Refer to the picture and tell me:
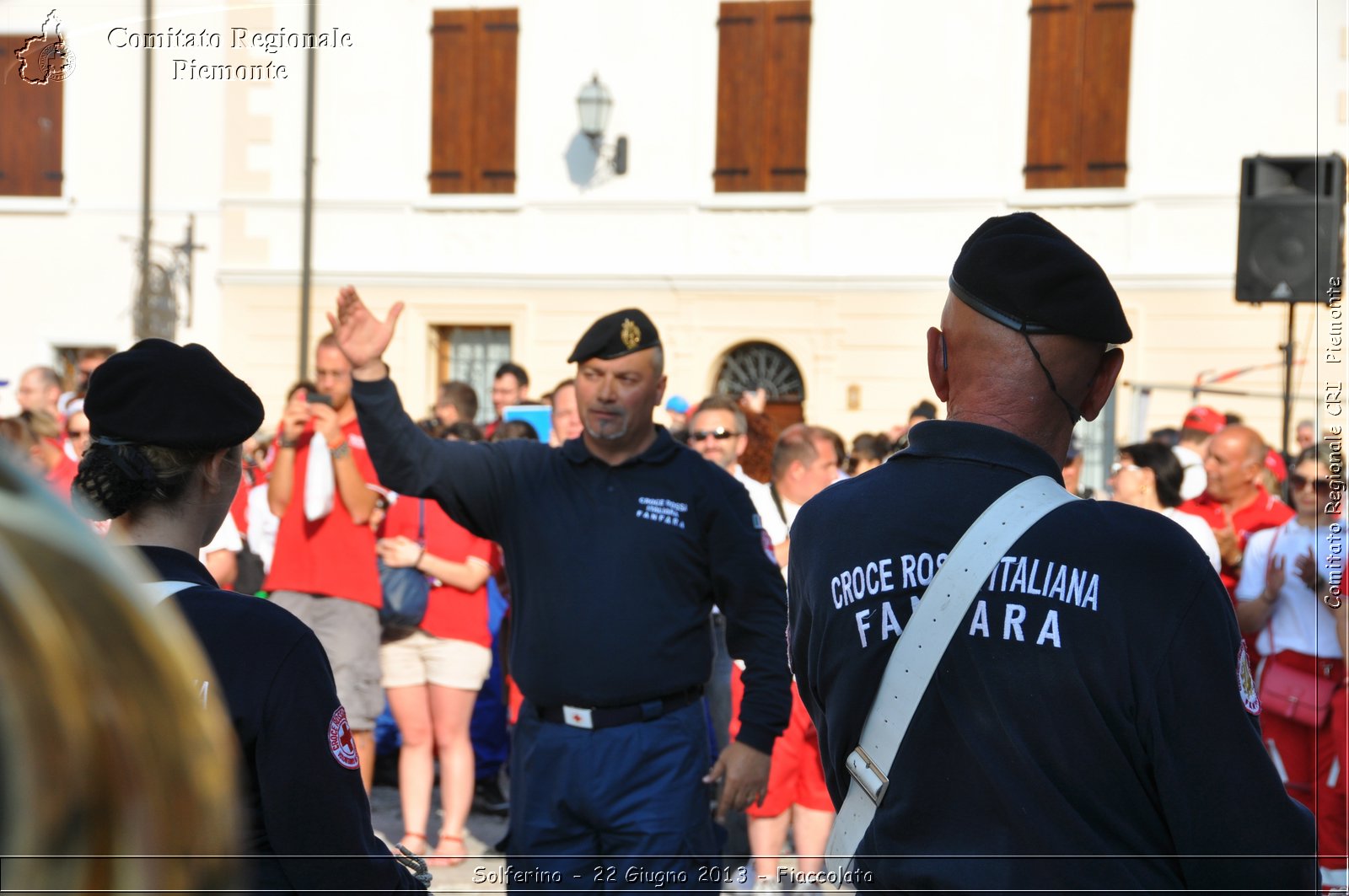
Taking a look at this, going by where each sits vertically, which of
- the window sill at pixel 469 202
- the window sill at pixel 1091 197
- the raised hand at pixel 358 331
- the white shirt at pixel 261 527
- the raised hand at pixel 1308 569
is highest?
the window sill at pixel 469 202

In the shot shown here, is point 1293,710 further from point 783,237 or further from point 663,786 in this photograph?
point 783,237

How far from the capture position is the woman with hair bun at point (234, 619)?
6.26 ft

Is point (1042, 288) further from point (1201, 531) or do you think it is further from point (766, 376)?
point (766, 376)

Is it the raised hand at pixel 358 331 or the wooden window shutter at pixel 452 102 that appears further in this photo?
the wooden window shutter at pixel 452 102

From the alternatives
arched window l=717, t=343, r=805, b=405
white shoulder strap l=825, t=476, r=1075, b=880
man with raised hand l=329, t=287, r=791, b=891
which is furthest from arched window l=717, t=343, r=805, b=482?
white shoulder strap l=825, t=476, r=1075, b=880

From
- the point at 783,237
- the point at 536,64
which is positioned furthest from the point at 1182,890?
the point at 783,237

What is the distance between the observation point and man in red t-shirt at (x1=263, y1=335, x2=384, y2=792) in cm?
558

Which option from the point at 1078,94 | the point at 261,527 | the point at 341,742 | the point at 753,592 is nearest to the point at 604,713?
the point at 753,592

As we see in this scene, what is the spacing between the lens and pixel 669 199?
12.3 m

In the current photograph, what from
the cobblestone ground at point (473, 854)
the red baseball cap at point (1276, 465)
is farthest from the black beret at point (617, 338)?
the red baseball cap at point (1276, 465)

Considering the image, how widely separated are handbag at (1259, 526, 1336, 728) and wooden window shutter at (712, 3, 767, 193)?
4.21 metres

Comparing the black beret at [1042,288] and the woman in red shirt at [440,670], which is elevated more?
the black beret at [1042,288]

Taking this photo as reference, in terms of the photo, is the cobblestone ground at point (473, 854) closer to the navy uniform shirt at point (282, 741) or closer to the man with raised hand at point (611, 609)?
the man with raised hand at point (611, 609)

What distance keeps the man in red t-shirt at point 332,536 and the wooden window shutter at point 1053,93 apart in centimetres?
428
